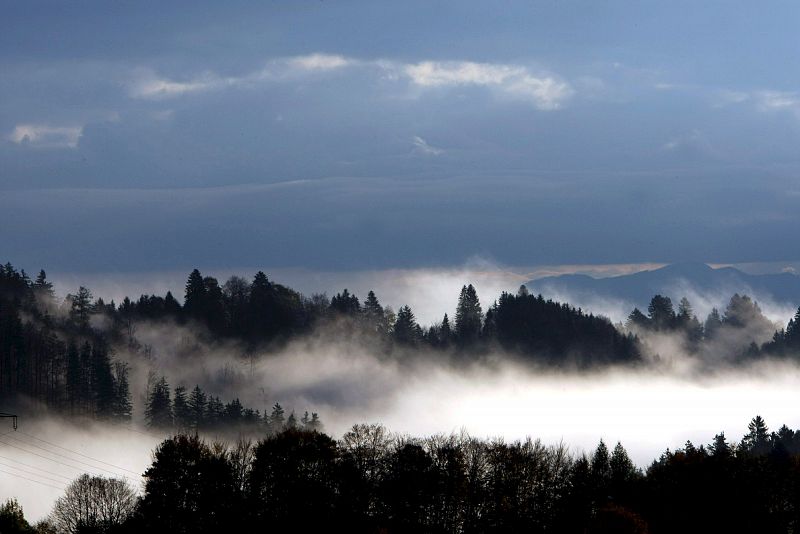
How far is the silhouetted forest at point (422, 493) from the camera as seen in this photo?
337 ft

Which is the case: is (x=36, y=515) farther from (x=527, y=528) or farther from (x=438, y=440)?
(x=527, y=528)

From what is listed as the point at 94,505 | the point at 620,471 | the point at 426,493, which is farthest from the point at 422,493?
the point at 94,505

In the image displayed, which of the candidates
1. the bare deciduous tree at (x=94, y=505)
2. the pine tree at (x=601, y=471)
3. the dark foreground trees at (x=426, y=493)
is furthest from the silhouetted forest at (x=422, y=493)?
the bare deciduous tree at (x=94, y=505)

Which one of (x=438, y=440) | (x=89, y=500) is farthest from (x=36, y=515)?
(x=438, y=440)

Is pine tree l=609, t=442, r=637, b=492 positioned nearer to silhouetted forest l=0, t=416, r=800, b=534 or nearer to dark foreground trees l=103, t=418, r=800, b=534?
silhouetted forest l=0, t=416, r=800, b=534

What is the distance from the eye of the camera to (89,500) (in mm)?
123875

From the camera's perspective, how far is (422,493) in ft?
343

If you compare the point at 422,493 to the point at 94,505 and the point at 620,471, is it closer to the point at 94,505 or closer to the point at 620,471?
the point at 620,471

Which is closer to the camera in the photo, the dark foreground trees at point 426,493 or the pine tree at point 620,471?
the dark foreground trees at point 426,493

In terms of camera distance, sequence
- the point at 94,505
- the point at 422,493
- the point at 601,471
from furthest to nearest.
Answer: the point at 601,471, the point at 94,505, the point at 422,493

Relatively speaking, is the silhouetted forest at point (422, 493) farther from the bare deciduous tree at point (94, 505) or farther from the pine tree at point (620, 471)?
the bare deciduous tree at point (94, 505)

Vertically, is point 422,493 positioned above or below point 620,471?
below

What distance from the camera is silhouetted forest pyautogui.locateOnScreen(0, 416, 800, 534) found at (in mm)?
102750

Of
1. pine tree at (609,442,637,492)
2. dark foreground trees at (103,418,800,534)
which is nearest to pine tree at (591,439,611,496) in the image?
dark foreground trees at (103,418,800,534)
